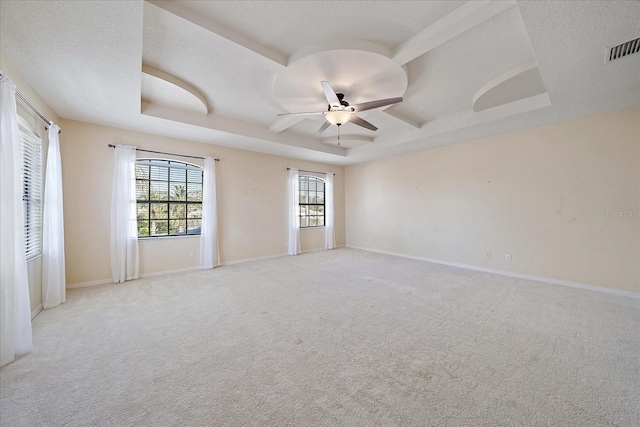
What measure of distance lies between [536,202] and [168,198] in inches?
264

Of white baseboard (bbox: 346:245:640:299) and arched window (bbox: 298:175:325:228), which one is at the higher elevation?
arched window (bbox: 298:175:325:228)

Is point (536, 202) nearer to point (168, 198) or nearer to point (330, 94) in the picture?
point (330, 94)

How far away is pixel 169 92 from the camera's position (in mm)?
3252

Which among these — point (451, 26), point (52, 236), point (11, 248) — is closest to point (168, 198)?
point (52, 236)

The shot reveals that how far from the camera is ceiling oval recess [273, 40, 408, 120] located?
7.61 ft

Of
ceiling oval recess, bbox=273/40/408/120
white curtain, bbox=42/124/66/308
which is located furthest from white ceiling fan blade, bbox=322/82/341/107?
white curtain, bbox=42/124/66/308

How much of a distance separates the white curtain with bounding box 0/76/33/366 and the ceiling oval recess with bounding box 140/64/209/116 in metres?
1.18

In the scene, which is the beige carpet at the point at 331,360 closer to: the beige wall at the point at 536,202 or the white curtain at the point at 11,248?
the white curtain at the point at 11,248

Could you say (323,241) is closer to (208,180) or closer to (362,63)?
(208,180)

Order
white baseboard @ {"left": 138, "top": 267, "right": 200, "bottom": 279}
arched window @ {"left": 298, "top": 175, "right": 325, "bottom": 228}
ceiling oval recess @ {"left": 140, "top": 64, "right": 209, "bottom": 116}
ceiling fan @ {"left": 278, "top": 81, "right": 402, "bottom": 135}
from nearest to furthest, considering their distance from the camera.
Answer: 1. ceiling fan @ {"left": 278, "top": 81, "right": 402, "bottom": 135}
2. ceiling oval recess @ {"left": 140, "top": 64, "right": 209, "bottom": 116}
3. white baseboard @ {"left": 138, "top": 267, "right": 200, "bottom": 279}
4. arched window @ {"left": 298, "top": 175, "right": 325, "bottom": 228}

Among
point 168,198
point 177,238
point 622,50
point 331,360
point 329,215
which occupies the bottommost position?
point 331,360

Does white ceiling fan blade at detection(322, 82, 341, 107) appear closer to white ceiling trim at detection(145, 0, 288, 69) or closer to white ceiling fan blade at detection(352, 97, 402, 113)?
white ceiling fan blade at detection(352, 97, 402, 113)

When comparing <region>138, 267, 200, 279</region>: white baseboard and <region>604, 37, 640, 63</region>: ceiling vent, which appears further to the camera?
<region>138, 267, 200, 279</region>: white baseboard

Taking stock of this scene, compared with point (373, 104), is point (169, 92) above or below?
above
